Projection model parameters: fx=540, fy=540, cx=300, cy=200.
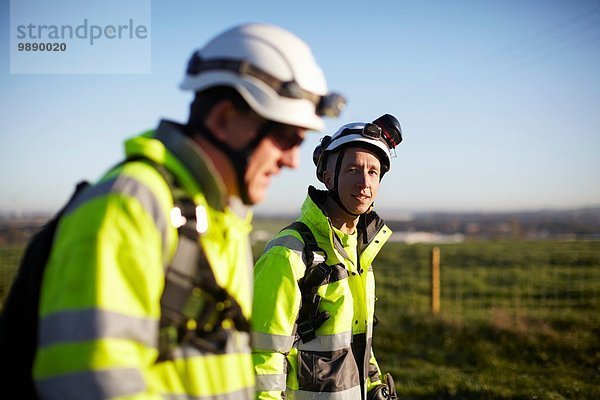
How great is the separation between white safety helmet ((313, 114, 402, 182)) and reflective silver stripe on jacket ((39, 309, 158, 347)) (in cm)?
278

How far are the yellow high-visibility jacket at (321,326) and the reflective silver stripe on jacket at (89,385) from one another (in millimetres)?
1584

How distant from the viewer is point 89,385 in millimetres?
1339

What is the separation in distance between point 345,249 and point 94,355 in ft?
8.40

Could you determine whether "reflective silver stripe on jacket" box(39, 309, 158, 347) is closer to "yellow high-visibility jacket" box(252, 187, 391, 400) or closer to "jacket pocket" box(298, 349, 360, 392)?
"yellow high-visibility jacket" box(252, 187, 391, 400)

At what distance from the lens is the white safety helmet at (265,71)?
182cm

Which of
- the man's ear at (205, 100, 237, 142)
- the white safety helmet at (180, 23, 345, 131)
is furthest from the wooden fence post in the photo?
the man's ear at (205, 100, 237, 142)

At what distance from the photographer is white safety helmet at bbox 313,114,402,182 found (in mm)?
3955

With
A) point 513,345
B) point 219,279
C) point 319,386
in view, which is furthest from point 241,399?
point 513,345

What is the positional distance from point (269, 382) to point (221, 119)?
70.3 inches

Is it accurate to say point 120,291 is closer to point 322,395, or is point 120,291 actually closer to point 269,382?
point 269,382

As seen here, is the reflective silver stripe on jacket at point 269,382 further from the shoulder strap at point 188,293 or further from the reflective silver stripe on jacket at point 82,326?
the reflective silver stripe on jacket at point 82,326

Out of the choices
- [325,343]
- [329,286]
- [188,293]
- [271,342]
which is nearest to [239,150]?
[188,293]

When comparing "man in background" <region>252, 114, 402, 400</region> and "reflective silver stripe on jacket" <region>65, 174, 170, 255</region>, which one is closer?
"reflective silver stripe on jacket" <region>65, 174, 170, 255</region>

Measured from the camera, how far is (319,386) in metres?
3.35
